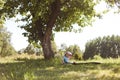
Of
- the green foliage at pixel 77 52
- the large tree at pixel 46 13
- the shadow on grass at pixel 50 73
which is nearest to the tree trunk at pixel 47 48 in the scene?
the large tree at pixel 46 13

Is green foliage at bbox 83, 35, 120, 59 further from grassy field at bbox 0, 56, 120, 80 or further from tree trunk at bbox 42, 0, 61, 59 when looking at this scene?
grassy field at bbox 0, 56, 120, 80

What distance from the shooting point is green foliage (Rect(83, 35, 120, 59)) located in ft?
410

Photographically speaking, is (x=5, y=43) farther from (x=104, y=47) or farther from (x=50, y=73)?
(x=50, y=73)

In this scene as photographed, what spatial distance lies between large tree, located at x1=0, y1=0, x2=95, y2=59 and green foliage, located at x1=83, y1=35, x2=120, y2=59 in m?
84.0

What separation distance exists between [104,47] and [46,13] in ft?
331

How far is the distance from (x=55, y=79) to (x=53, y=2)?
18.3 metres

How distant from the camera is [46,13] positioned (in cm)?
3306

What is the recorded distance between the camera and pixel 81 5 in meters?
29.1

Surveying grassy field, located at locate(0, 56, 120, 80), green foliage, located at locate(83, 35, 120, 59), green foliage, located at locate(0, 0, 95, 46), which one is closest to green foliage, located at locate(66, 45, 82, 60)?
green foliage, located at locate(83, 35, 120, 59)

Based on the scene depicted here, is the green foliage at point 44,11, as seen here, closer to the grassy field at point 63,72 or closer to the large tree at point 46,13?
the large tree at point 46,13

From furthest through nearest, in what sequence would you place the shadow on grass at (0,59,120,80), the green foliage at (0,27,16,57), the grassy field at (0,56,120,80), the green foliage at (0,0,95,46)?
1. the green foliage at (0,27,16,57)
2. the green foliage at (0,0,95,46)
3. the grassy field at (0,56,120,80)
4. the shadow on grass at (0,59,120,80)

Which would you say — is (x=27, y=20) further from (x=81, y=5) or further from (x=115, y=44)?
(x=115, y=44)

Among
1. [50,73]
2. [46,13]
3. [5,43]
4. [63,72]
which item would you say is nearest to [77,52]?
[46,13]

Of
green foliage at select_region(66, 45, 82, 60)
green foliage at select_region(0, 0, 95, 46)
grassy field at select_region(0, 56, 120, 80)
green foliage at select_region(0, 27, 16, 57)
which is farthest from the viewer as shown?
green foliage at select_region(0, 27, 16, 57)
